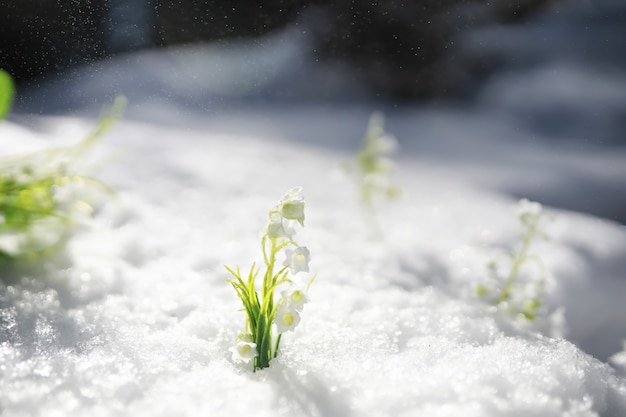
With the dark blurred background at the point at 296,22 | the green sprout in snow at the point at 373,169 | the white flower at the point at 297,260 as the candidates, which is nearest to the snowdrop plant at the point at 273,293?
the white flower at the point at 297,260

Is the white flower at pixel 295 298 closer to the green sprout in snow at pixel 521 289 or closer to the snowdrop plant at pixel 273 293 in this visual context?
the snowdrop plant at pixel 273 293

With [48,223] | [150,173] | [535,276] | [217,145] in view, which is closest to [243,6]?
[217,145]

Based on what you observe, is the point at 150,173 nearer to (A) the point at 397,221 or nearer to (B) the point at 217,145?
(B) the point at 217,145

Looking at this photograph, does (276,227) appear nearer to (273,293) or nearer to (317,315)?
(273,293)

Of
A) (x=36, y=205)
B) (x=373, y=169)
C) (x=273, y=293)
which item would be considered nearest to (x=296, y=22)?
(x=373, y=169)

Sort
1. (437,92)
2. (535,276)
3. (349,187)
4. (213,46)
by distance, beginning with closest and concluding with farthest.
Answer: (535,276) < (349,187) < (213,46) < (437,92)
